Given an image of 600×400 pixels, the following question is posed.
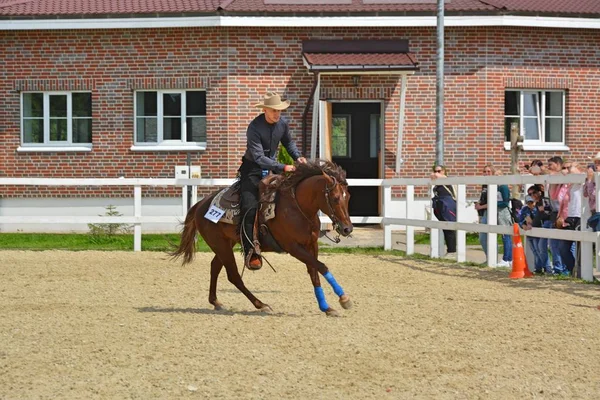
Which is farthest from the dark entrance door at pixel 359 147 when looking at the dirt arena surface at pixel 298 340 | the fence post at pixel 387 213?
the dirt arena surface at pixel 298 340

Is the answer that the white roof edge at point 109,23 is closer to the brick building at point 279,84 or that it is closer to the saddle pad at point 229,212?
the brick building at point 279,84

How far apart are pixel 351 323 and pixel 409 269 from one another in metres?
6.41

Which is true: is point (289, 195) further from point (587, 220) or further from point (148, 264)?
point (148, 264)

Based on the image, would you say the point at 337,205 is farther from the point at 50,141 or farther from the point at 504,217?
the point at 50,141

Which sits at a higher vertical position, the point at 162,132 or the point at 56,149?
the point at 162,132

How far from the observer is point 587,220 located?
1388 centimetres

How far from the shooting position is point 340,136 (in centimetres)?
2644

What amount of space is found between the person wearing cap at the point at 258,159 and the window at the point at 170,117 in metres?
14.4

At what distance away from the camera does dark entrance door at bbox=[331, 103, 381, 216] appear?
26.3 m

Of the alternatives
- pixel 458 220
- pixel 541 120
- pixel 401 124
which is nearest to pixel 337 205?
pixel 458 220

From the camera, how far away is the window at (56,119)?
A: 26297 millimetres

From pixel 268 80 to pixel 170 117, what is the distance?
2.45 meters

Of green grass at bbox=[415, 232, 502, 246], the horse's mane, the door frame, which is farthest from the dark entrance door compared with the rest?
the horse's mane

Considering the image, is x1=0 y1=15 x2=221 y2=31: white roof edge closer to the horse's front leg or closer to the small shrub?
the small shrub
